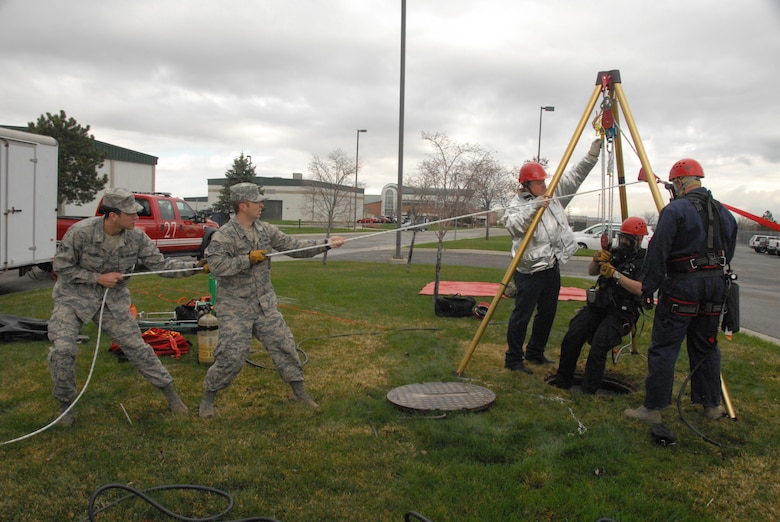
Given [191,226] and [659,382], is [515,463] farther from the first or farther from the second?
[191,226]

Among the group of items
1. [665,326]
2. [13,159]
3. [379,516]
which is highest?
[13,159]

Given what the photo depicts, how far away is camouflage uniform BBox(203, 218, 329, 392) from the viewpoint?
14.2 feet

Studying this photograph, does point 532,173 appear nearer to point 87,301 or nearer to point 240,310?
point 240,310

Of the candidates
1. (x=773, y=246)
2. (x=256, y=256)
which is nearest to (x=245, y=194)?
(x=256, y=256)

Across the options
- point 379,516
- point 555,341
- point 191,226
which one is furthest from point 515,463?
point 191,226

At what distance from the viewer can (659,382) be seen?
4129 millimetres

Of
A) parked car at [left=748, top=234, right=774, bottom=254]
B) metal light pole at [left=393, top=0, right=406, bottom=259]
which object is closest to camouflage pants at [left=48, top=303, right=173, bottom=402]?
metal light pole at [left=393, top=0, right=406, bottom=259]

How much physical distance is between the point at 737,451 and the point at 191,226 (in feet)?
56.2

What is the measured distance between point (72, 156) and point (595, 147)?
25.9 m

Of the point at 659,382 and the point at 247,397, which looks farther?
the point at 247,397

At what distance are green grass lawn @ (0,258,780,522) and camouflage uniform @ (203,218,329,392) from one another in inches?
16.2

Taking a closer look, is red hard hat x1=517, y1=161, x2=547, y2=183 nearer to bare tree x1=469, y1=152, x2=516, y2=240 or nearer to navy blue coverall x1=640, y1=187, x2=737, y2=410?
navy blue coverall x1=640, y1=187, x2=737, y2=410

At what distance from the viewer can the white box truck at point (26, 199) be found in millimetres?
10281

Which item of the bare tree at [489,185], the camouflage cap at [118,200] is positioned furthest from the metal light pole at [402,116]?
the camouflage cap at [118,200]
